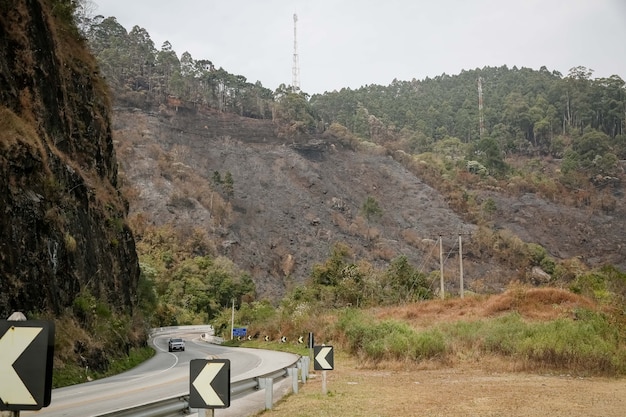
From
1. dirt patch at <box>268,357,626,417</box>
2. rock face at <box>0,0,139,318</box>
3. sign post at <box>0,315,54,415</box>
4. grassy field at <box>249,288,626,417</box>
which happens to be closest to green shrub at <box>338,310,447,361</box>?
grassy field at <box>249,288,626,417</box>

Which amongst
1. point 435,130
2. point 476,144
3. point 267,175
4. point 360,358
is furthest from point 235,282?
point 435,130

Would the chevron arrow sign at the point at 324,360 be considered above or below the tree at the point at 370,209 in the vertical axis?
below

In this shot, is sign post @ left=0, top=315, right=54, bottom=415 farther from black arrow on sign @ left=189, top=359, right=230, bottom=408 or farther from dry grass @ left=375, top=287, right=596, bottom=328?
dry grass @ left=375, top=287, right=596, bottom=328

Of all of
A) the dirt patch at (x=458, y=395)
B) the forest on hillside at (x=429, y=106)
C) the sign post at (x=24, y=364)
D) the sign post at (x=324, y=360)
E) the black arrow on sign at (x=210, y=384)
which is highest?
the forest on hillside at (x=429, y=106)

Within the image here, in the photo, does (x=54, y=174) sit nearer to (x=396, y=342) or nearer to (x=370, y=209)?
(x=396, y=342)

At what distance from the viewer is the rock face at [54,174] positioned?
18.6m

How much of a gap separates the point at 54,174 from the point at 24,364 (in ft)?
73.8

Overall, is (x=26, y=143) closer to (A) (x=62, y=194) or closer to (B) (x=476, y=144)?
(A) (x=62, y=194)

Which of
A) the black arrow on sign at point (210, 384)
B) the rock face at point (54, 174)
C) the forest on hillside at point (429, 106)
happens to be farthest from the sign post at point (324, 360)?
the forest on hillside at point (429, 106)

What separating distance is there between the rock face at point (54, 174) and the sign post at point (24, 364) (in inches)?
579

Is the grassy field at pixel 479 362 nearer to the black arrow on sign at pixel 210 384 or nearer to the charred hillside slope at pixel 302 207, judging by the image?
the black arrow on sign at pixel 210 384

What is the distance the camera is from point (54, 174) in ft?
77.7

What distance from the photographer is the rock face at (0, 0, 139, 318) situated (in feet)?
61.2

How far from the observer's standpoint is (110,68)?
378 ft
